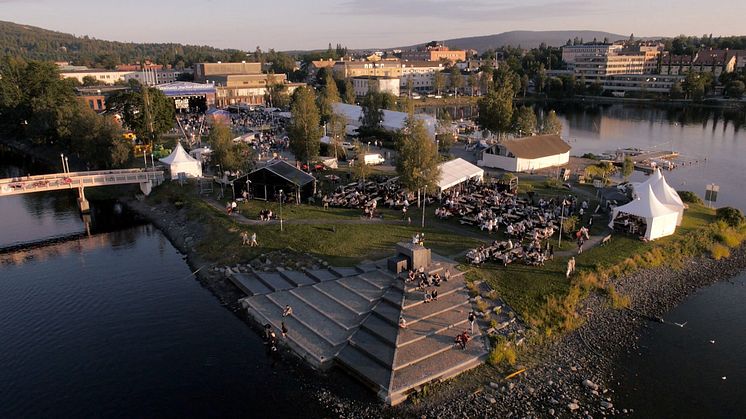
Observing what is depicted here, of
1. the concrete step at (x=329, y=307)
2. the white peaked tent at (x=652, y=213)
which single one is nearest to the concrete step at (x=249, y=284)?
the concrete step at (x=329, y=307)

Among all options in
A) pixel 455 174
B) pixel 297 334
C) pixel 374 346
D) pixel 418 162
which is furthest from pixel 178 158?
pixel 374 346

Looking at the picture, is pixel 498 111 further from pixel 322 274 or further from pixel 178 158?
pixel 322 274

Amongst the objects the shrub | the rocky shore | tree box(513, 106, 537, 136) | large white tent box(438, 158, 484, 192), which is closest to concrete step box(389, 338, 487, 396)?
the rocky shore

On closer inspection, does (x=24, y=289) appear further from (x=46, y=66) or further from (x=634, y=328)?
(x=46, y=66)

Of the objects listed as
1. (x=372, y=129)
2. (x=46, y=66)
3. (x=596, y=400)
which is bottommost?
(x=596, y=400)

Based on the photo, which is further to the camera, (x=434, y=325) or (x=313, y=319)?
(x=313, y=319)

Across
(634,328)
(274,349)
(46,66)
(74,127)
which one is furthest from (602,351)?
(46,66)
